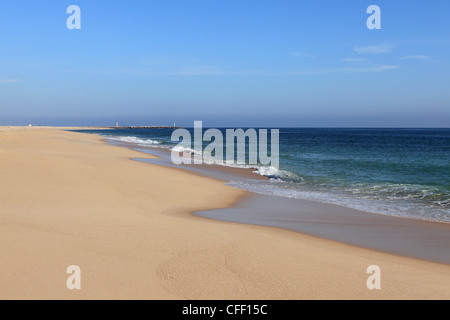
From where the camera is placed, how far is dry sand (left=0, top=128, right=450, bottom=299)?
4.07 meters

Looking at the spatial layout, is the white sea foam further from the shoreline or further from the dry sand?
the dry sand

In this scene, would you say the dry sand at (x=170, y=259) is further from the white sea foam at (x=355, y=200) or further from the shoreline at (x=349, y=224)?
the white sea foam at (x=355, y=200)

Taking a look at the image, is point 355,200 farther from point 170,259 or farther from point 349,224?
point 170,259

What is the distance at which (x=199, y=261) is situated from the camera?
4.93 meters

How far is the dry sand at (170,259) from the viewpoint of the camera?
407 centimetres

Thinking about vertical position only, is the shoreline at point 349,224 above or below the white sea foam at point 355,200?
above

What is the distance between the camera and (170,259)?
4.94 metres

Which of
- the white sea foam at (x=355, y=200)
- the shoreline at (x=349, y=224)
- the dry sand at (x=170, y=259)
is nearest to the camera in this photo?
the dry sand at (x=170, y=259)

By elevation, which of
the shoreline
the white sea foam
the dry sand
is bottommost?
the white sea foam

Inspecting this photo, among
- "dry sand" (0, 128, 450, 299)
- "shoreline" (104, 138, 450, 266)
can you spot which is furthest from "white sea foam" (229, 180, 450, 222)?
"dry sand" (0, 128, 450, 299)

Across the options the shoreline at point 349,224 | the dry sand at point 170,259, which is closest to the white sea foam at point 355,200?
the shoreline at point 349,224

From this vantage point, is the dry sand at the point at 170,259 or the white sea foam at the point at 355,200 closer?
the dry sand at the point at 170,259
